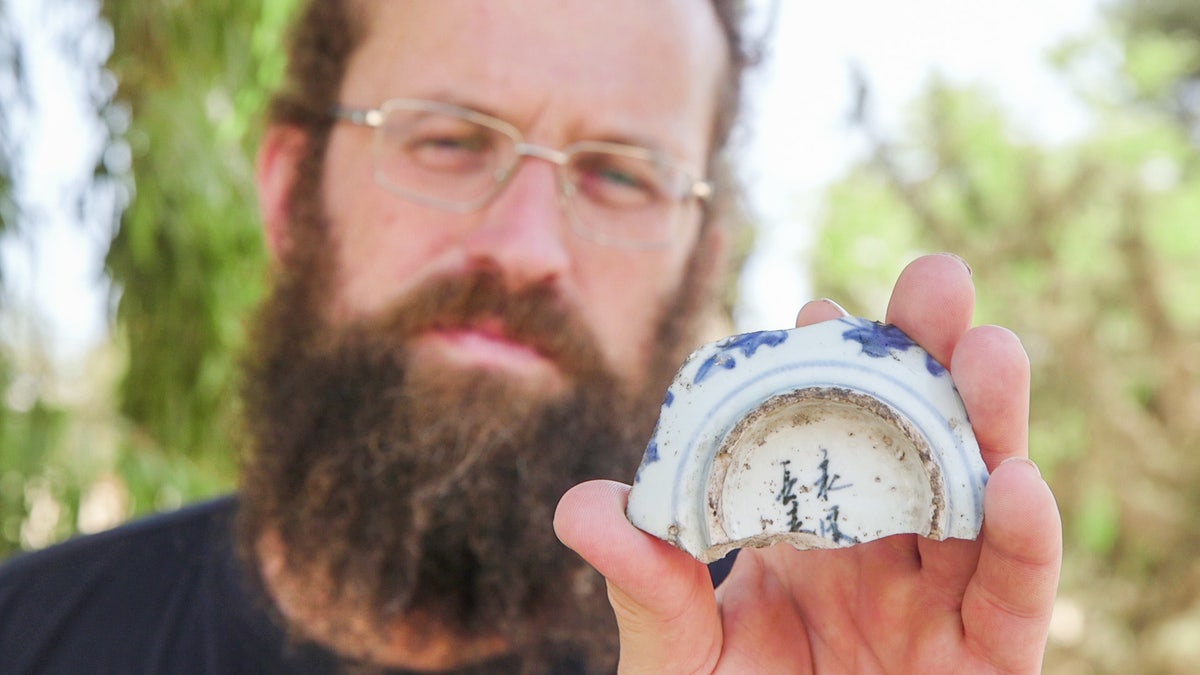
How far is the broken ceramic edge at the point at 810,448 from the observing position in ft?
3.20

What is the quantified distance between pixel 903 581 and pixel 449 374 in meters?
0.95

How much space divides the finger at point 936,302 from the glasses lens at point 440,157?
3.09ft

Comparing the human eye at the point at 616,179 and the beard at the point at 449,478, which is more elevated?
the human eye at the point at 616,179

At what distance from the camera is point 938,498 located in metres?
0.96

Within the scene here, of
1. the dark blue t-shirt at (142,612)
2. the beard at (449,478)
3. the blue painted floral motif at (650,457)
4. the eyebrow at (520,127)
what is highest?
the eyebrow at (520,127)

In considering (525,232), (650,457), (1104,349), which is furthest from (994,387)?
(1104,349)

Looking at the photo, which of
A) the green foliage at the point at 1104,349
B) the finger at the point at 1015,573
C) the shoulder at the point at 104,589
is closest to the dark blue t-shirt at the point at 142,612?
the shoulder at the point at 104,589

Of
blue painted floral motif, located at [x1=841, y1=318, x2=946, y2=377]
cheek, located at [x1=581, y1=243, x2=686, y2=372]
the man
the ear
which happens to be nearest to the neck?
the man

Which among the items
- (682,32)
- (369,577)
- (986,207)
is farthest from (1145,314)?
(369,577)

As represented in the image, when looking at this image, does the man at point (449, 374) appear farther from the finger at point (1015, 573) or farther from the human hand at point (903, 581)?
the finger at point (1015, 573)

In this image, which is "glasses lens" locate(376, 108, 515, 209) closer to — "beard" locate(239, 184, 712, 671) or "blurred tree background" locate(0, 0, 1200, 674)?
"beard" locate(239, 184, 712, 671)

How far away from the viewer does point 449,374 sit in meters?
1.77

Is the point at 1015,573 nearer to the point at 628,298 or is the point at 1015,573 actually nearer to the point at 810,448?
the point at 810,448

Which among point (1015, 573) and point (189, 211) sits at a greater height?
point (189, 211)
